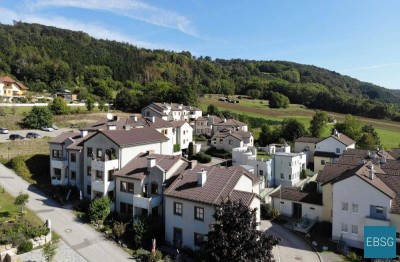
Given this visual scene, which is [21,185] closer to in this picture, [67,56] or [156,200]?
[156,200]

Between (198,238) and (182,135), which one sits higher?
(182,135)

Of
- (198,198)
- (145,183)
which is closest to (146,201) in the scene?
(145,183)

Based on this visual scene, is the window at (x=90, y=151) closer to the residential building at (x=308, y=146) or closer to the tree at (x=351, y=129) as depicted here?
the residential building at (x=308, y=146)

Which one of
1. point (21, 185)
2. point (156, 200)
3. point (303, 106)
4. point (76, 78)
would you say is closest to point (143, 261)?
point (156, 200)

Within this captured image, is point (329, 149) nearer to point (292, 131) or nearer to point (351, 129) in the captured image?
point (292, 131)

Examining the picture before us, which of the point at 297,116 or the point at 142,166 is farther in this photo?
the point at 297,116

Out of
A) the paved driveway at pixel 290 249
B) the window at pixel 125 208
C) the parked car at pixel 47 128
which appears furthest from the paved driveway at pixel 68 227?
the parked car at pixel 47 128

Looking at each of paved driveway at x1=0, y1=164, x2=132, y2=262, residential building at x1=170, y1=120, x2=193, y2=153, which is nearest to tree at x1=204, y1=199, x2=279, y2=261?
paved driveway at x1=0, y1=164, x2=132, y2=262
